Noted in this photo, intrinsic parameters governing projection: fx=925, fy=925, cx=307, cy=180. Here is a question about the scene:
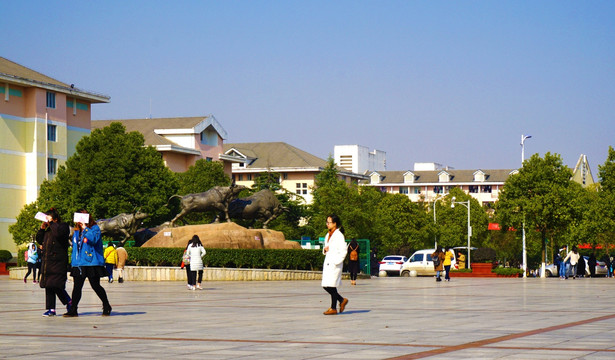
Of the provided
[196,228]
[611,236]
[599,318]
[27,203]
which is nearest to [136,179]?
[27,203]

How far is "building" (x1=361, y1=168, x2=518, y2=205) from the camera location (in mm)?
139500

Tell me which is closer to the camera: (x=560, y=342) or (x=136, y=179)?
(x=560, y=342)

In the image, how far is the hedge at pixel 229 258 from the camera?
33.7m

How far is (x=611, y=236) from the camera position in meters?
62.6

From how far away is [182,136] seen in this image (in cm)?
8988

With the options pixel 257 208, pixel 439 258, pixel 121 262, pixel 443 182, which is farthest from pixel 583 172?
pixel 121 262

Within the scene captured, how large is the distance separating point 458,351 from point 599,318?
5.34m

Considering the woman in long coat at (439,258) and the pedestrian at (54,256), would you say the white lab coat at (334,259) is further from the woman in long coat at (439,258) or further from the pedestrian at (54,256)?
the woman in long coat at (439,258)

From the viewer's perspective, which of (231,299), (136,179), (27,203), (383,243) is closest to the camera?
(231,299)

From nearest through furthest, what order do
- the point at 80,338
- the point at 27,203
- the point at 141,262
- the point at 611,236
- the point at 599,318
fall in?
the point at 80,338, the point at 599,318, the point at 141,262, the point at 611,236, the point at 27,203

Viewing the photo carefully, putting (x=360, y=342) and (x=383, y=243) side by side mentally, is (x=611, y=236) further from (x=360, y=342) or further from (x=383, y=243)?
(x=360, y=342)

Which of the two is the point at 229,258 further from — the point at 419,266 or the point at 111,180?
the point at 111,180

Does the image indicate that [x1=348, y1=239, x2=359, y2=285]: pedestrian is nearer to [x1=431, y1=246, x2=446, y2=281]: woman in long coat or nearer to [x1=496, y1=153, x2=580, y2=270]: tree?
[x1=431, y1=246, x2=446, y2=281]: woman in long coat

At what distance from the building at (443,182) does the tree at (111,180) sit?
270ft
